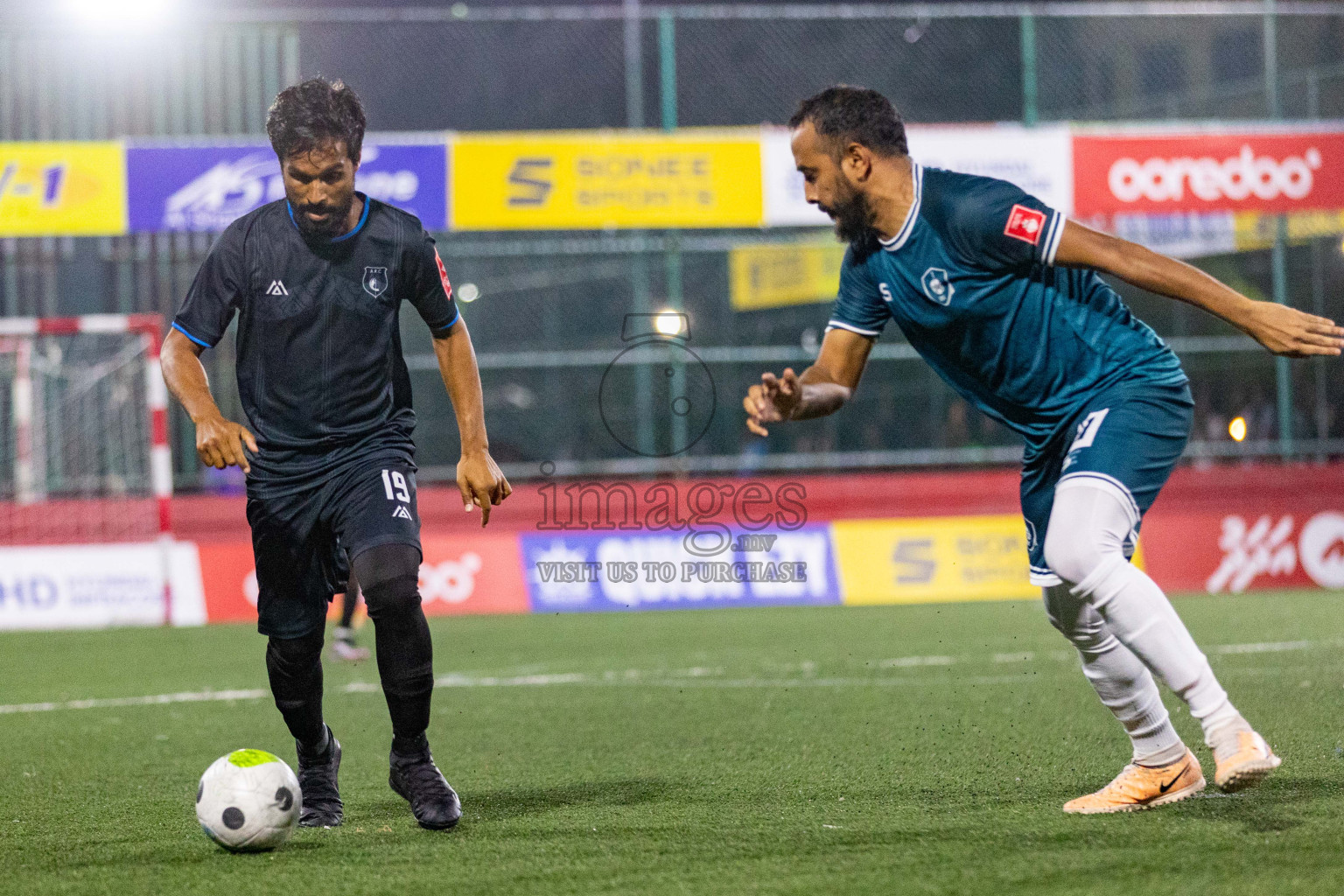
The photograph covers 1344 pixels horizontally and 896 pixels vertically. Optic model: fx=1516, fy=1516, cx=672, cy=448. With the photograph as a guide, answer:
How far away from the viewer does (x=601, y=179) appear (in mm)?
14789

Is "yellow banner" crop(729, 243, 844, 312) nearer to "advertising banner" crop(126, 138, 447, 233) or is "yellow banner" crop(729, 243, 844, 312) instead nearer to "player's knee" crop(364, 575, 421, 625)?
"advertising banner" crop(126, 138, 447, 233)

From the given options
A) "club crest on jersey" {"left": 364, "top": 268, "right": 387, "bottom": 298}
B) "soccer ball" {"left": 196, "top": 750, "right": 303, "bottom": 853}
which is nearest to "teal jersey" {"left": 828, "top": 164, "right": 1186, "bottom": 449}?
"club crest on jersey" {"left": 364, "top": 268, "right": 387, "bottom": 298}

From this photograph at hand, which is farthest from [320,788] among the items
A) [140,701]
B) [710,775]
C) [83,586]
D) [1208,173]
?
[1208,173]

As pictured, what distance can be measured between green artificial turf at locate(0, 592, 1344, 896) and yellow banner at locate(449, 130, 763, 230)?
541 cm

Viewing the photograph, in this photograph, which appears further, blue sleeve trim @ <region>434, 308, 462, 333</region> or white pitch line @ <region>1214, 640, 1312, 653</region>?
white pitch line @ <region>1214, 640, 1312, 653</region>

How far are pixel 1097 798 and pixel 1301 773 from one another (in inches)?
36.6

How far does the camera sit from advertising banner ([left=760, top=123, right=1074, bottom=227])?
14945 mm

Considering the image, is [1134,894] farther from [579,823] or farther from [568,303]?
[568,303]

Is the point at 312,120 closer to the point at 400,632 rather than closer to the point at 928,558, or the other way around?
the point at 400,632

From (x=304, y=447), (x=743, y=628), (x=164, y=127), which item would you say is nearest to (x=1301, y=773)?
(x=304, y=447)

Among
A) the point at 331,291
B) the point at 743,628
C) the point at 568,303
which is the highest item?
the point at 568,303

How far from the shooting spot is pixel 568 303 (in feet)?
97.5

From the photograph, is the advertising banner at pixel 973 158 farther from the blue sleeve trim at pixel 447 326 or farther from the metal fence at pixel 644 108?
the blue sleeve trim at pixel 447 326

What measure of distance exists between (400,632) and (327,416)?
693mm
